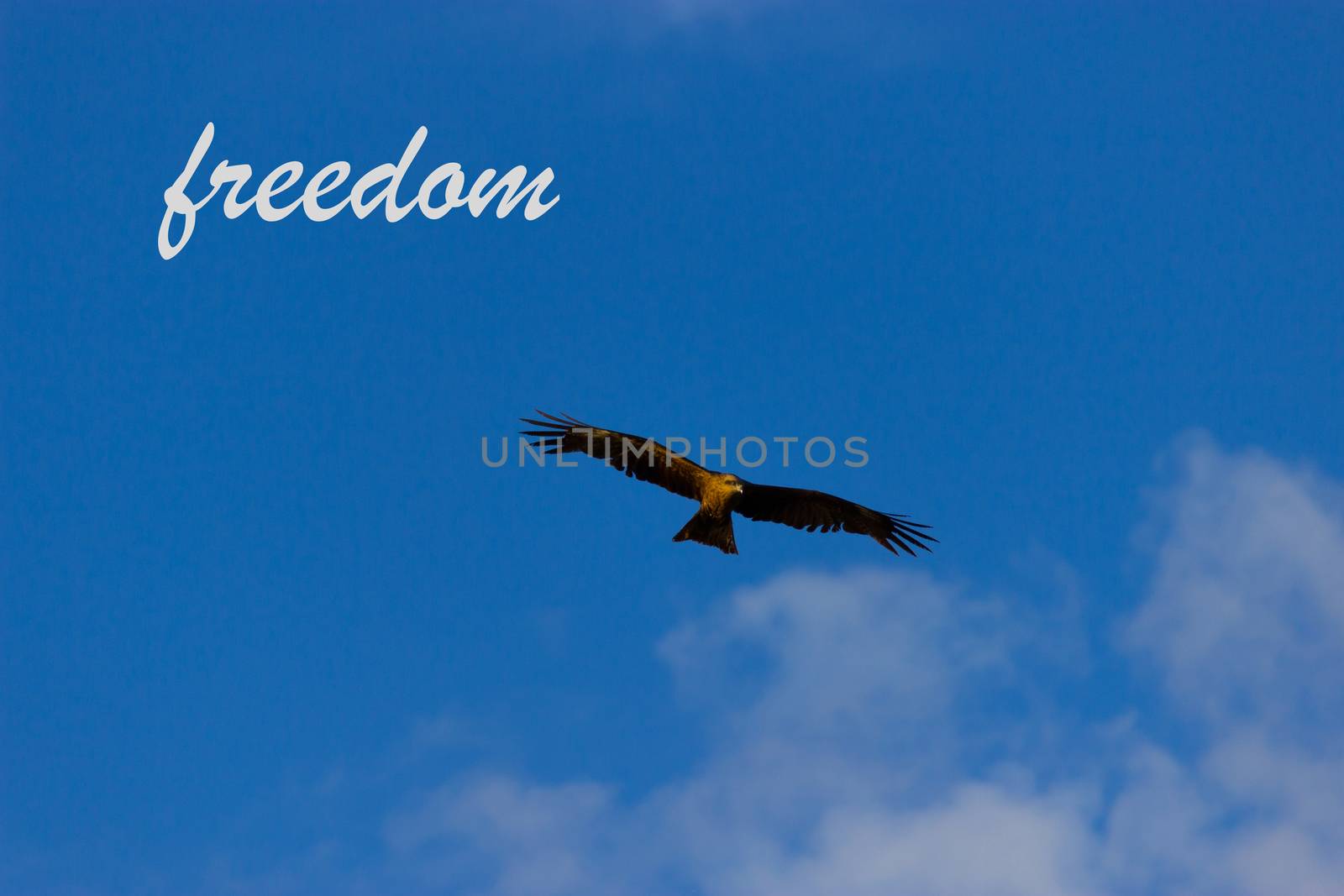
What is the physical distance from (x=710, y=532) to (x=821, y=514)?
209cm

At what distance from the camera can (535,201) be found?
2530 centimetres

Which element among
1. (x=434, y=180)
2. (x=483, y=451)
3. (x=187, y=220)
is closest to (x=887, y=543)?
(x=483, y=451)

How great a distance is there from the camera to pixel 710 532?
2188 cm

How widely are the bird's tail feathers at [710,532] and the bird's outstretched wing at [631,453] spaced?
0.43 metres

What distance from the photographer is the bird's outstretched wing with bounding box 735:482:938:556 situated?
2284 centimetres

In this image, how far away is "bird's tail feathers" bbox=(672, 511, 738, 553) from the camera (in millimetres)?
21812

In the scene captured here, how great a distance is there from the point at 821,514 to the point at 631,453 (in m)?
2.84

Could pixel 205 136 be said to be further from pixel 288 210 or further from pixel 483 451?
pixel 483 451

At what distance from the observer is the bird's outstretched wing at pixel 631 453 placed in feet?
71.8

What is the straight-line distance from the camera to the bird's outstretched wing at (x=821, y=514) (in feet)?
74.9

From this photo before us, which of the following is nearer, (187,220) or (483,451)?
(483,451)

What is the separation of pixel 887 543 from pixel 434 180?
8.12 metres

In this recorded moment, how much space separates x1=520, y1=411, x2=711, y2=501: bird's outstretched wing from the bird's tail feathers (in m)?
0.43

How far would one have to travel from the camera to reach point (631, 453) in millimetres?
22172
